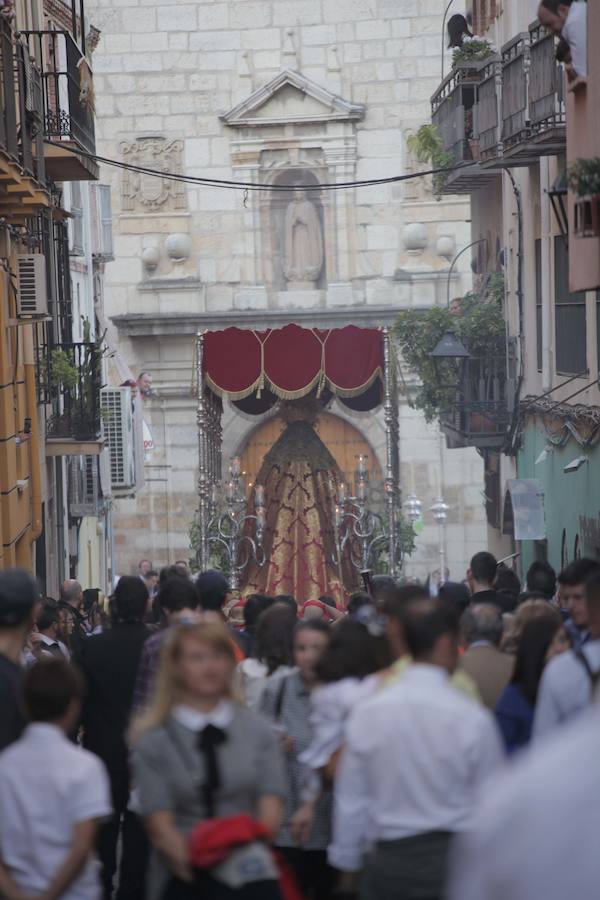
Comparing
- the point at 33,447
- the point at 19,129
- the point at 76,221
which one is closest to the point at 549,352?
the point at 33,447

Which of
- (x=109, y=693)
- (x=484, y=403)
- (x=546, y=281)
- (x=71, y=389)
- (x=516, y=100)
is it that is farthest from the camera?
(x=484, y=403)

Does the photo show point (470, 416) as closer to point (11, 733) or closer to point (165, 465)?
point (165, 465)

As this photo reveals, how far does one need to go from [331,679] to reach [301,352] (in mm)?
16345

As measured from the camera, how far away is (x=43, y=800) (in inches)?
176

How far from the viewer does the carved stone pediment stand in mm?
30688

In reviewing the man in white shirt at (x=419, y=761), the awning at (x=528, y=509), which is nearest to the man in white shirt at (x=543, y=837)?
the man in white shirt at (x=419, y=761)

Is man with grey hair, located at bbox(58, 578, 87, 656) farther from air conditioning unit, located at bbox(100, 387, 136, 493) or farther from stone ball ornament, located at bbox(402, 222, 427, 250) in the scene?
stone ball ornament, located at bbox(402, 222, 427, 250)

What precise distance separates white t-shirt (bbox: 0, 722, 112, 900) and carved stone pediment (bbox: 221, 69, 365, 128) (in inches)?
1065

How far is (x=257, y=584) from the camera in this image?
22641 millimetres

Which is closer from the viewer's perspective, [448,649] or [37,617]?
[448,649]

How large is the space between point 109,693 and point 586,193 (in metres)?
4.92

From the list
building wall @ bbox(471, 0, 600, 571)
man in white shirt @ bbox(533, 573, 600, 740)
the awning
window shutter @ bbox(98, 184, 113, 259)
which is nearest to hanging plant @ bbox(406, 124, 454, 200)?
building wall @ bbox(471, 0, 600, 571)

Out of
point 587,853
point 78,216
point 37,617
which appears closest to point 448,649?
point 587,853

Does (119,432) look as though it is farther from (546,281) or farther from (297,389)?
(546,281)
